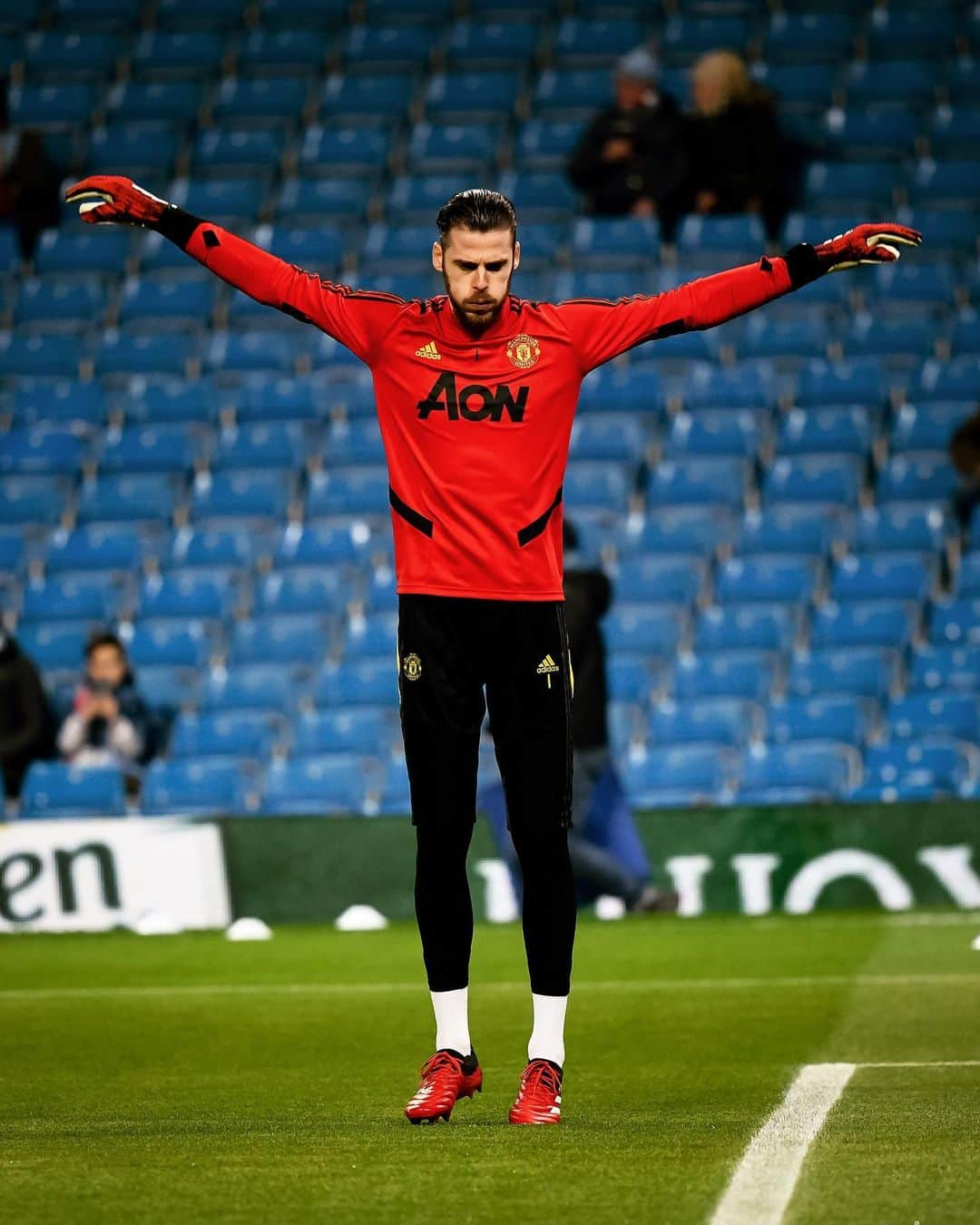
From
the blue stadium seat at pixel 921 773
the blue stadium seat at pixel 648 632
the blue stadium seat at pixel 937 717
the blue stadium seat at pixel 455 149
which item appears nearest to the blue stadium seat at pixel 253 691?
the blue stadium seat at pixel 648 632

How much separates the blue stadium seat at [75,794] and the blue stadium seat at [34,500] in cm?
275

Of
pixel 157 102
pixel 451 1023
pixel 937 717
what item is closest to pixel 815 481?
pixel 937 717

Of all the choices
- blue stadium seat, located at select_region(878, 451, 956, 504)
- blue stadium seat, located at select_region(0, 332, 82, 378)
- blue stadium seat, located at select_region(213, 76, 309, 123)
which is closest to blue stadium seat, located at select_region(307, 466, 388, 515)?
blue stadium seat, located at select_region(0, 332, 82, 378)

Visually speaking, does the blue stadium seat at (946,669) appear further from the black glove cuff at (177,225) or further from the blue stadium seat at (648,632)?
the black glove cuff at (177,225)

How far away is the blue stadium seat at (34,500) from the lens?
15.5 meters

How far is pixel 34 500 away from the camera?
15.5m

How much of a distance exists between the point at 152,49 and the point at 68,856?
817cm

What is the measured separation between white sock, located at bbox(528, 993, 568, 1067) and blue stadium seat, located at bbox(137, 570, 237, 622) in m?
9.53

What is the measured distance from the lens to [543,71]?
1712cm

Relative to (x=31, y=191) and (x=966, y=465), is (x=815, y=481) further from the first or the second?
(x=31, y=191)

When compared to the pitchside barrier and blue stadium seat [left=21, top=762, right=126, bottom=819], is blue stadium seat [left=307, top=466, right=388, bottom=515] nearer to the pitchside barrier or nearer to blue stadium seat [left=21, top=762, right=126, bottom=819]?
blue stadium seat [left=21, top=762, right=126, bottom=819]

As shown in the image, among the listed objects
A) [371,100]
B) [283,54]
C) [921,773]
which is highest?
[283,54]

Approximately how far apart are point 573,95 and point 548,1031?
1249 cm

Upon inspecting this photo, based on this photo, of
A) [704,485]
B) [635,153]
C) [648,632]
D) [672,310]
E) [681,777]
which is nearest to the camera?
[672,310]
